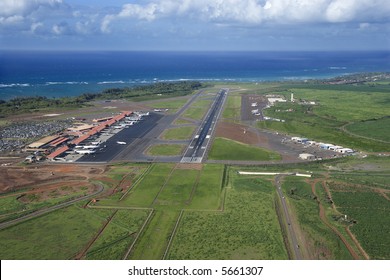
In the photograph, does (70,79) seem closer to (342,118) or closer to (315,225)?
(342,118)

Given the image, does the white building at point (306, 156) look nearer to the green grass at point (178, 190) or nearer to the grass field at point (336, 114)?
the grass field at point (336, 114)

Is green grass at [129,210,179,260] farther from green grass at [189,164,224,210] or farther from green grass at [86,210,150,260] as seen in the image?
green grass at [189,164,224,210]

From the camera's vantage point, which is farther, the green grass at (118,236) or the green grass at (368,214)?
the green grass at (368,214)

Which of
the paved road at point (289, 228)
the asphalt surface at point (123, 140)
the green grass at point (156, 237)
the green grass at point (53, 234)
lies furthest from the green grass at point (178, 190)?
the asphalt surface at point (123, 140)

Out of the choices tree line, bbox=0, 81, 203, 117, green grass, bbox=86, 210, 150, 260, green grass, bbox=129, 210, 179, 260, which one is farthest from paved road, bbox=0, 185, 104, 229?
tree line, bbox=0, 81, 203, 117

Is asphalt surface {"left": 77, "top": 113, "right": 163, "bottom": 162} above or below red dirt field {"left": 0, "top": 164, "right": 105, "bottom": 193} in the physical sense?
above

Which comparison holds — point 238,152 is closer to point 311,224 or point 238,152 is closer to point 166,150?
point 166,150

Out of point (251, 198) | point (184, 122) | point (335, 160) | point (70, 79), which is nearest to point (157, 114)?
point (184, 122)

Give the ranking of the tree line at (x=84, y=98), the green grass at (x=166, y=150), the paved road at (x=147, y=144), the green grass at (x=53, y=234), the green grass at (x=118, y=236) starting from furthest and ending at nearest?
the tree line at (x=84, y=98) → the green grass at (x=166, y=150) → the paved road at (x=147, y=144) → the green grass at (x=53, y=234) → the green grass at (x=118, y=236)
